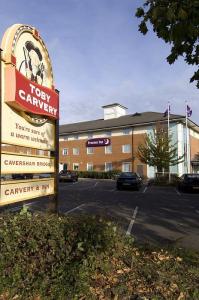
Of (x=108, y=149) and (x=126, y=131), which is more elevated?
(x=126, y=131)

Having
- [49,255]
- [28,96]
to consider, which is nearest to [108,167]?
[28,96]

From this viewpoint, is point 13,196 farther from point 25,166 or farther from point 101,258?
point 101,258

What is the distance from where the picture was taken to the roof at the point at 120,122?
53597mm

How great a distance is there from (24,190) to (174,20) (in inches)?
146

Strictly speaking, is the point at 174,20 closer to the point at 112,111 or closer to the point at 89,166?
the point at 89,166

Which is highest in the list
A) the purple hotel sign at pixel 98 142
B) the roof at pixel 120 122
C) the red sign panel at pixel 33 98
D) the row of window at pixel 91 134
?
the roof at pixel 120 122

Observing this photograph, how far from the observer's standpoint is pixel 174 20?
5.64 m

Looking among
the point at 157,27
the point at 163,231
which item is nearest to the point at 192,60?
the point at 157,27

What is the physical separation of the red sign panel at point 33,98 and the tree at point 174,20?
2.09 metres

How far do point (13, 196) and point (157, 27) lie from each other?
366 centimetres

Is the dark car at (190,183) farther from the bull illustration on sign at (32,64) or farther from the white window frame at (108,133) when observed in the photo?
the white window frame at (108,133)

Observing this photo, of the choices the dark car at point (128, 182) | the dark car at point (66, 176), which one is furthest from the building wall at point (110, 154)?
the dark car at point (128, 182)

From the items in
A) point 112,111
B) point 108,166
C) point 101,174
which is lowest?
point 101,174

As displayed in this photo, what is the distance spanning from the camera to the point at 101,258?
190 inches
